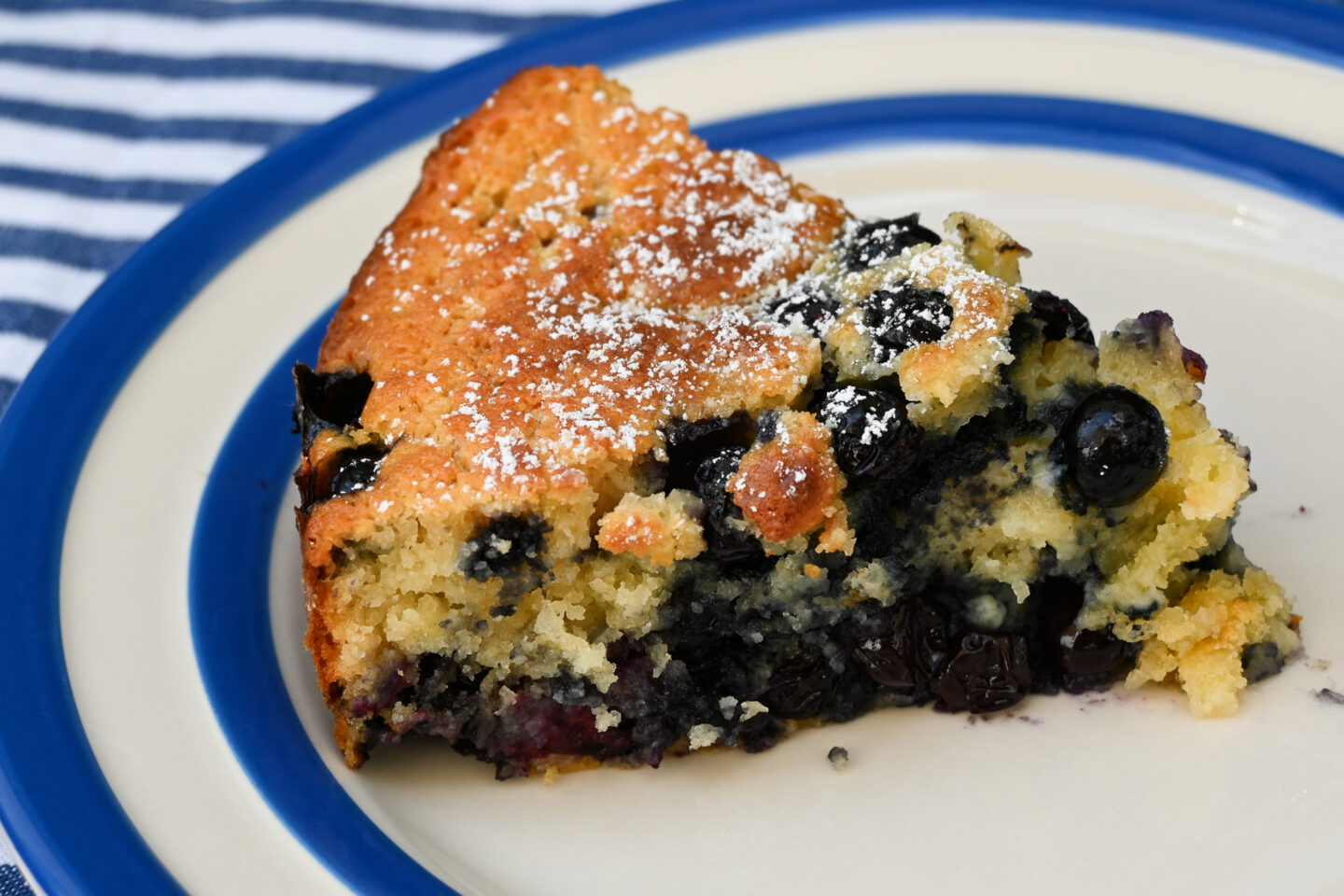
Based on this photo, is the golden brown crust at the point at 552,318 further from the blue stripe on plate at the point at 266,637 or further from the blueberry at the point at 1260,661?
the blueberry at the point at 1260,661

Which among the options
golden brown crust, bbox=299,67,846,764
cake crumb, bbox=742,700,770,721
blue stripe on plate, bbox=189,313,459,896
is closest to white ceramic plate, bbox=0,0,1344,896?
blue stripe on plate, bbox=189,313,459,896

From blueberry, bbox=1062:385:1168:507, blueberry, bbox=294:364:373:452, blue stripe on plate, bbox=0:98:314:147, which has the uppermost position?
blue stripe on plate, bbox=0:98:314:147

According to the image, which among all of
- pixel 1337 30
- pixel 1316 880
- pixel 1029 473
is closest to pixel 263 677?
pixel 1029 473

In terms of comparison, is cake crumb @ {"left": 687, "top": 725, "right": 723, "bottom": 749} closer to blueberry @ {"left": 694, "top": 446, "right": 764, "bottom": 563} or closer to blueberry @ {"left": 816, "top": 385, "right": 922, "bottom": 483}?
blueberry @ {"left": 694, "top": 446, "right": 764, "bottom": 563}

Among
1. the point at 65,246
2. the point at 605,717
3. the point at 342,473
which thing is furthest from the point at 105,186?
the point at 605,717

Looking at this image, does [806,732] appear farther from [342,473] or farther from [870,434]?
[342,473]

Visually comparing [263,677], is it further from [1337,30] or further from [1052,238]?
[1337,30]

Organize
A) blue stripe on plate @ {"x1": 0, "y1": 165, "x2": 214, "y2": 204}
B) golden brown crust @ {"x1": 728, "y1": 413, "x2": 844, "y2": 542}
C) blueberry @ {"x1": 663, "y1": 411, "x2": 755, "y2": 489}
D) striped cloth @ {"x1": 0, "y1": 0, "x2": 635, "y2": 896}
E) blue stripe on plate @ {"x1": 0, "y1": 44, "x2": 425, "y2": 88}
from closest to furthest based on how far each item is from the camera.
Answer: golden brown crust @ {"x1": 728, "y1": 413, "x2": 844, "y2": 542} < blueberry @ {"x1": 663, "y1": 411, "x2": 755, "y2": 489} < striped cloth @ {"x1": 0, "y1": 0, "x2": 635, "y2": 896} < blue stripe on plate @ {"x1": 0, "y1": 165, "x2": 214, "y2": 204} < blue stripe on plate @ {"x1": 0, "y1": 44, "x2": 425, "y2": 88}
